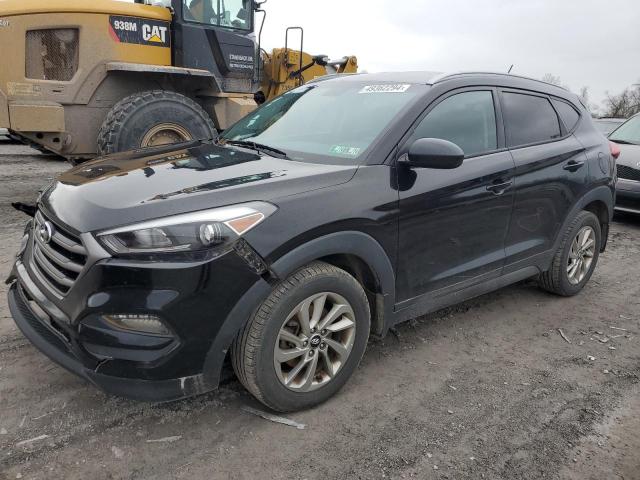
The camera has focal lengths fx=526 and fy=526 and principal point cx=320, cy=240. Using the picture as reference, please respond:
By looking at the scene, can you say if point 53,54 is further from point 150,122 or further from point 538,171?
point 538,171

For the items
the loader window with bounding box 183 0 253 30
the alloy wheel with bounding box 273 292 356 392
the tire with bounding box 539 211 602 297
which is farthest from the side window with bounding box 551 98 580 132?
the loader window with bounding box 183 0 253 30

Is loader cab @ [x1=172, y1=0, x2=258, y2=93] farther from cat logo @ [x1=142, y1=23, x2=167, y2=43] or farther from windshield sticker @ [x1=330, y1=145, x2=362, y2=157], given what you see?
windshield sticker @ [x1=330, y1=145, x2=362, y2=157]

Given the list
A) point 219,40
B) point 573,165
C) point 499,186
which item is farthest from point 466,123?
point 219,40

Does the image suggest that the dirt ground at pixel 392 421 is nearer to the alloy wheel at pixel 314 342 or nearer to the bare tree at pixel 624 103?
the alloy wheel at pixel 314 342

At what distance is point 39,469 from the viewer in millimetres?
2264

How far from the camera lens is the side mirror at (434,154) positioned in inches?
112

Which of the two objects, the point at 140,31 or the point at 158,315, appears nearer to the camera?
the point at 158,315

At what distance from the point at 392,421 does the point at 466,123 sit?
6.41 feet

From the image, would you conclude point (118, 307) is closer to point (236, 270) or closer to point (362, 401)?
point (236, 270)

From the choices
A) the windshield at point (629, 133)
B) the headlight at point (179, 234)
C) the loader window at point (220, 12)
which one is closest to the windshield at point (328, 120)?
the headlight at point (179, 234)

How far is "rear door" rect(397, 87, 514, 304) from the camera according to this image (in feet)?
9.96

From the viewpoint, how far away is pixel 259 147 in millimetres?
3342

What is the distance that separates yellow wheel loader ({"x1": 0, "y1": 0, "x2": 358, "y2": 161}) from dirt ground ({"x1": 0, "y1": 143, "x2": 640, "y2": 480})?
329cm

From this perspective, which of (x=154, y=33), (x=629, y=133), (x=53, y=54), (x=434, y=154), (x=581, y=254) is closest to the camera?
(x=434, y=154)
